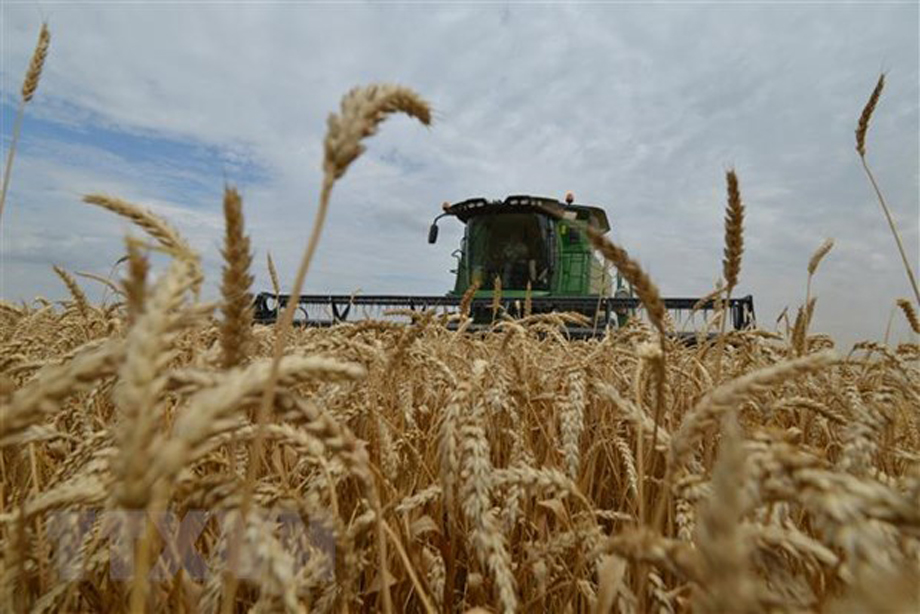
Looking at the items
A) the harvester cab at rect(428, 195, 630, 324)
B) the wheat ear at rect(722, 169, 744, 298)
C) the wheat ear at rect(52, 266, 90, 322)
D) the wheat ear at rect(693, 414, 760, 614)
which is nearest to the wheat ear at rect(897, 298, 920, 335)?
the wheat ear at rect(722, 169, 744, 298)

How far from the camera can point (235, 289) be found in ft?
1.97

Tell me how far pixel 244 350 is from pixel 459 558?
3.28 feet

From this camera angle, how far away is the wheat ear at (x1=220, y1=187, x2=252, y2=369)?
57 cm

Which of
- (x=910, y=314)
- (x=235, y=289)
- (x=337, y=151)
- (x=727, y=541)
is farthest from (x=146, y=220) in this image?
(x=910, y=314)

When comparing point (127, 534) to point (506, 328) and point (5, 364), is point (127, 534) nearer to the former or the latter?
point (5, 364)

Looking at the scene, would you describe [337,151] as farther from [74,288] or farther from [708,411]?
[74,288]

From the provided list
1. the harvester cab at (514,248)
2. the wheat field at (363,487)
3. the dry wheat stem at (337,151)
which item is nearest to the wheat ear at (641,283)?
the wheat field at (363,487)

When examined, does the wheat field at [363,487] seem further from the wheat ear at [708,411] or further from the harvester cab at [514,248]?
the harvester cab at [514,248]

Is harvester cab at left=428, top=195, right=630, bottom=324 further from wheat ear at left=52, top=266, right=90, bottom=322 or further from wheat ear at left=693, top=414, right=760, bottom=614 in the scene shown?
wheat ear at left=693, top=414, right=760, bottom=614

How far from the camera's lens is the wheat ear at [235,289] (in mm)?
571

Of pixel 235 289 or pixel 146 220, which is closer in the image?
pixel 235 289

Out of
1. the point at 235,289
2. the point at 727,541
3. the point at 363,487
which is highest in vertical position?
the point at 235,289

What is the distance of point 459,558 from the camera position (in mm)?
1383

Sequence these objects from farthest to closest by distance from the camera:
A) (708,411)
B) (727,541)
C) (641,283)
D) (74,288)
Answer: (74,288) → (641,283) → (708,411) → (727,541)
